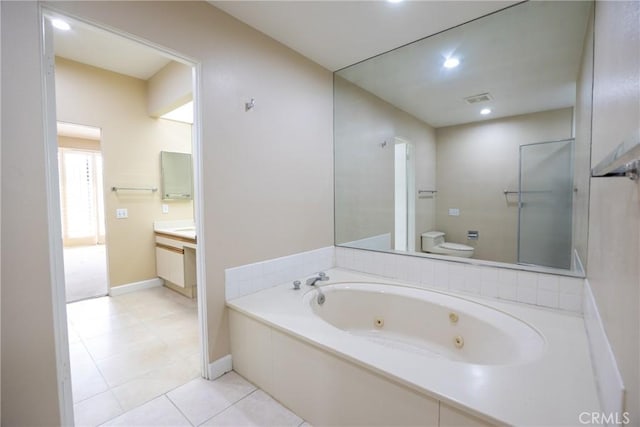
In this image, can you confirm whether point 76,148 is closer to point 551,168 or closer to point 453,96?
point 453,96

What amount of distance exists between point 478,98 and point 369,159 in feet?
3.85

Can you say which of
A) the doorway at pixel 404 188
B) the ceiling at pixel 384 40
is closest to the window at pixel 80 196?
the ceiling at pixel 384 40

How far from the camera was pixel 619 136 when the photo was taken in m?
0.87

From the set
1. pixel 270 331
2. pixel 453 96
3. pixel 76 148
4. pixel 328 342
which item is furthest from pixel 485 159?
pixel 76 148

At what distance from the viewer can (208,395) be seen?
1744mm

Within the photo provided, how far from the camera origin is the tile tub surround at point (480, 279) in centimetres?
173

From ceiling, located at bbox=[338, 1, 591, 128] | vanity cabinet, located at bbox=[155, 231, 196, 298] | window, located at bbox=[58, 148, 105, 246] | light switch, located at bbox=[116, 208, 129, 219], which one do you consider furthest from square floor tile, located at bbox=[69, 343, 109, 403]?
window, located at bbox=[58, 148, 105, 246]

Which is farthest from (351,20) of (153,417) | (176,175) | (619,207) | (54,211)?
(176,175)

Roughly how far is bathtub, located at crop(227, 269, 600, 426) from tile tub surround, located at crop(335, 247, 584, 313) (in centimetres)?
9

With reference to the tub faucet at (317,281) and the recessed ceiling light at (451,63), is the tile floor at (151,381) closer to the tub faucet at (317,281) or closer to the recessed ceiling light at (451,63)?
the tub faucet at (317,281)

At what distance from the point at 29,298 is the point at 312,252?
190cm

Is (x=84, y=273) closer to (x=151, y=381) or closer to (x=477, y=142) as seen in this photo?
(x=151, y=381)

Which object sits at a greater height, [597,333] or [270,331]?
[597,333]

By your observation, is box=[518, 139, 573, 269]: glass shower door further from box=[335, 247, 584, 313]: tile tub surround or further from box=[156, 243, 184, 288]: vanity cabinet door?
box=[156, 243, 184, 288]: vanity cabinet door
